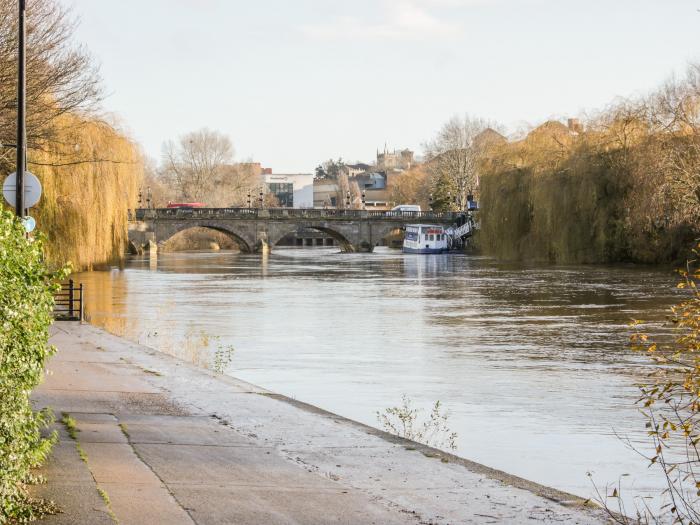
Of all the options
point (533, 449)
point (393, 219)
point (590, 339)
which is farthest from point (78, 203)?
point (393, 219)

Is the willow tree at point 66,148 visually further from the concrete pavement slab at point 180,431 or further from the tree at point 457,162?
the tree at point 457,162

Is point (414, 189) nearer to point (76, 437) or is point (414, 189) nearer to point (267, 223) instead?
point (267, 223)

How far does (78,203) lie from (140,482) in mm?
43297

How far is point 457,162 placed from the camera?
125 meters

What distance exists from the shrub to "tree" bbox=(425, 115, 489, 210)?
11458 cm

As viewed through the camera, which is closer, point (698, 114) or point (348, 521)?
point (348, 521)

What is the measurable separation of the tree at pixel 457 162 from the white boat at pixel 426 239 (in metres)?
13.6

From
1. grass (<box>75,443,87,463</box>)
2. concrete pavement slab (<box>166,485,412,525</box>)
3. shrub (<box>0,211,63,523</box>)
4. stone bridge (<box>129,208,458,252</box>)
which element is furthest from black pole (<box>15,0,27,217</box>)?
stone bridge (<box>129,208,458,252</box>)

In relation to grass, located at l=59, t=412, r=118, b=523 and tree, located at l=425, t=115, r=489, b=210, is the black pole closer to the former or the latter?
grass, located at l=59, t=412, r=118, b=523

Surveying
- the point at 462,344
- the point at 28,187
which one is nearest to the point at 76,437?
the point at 28,187

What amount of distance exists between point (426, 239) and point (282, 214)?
50.2 ft

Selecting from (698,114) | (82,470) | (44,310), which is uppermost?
(698,114)

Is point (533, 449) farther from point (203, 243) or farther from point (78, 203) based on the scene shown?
point (203, 243)

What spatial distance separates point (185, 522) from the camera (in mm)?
8016
